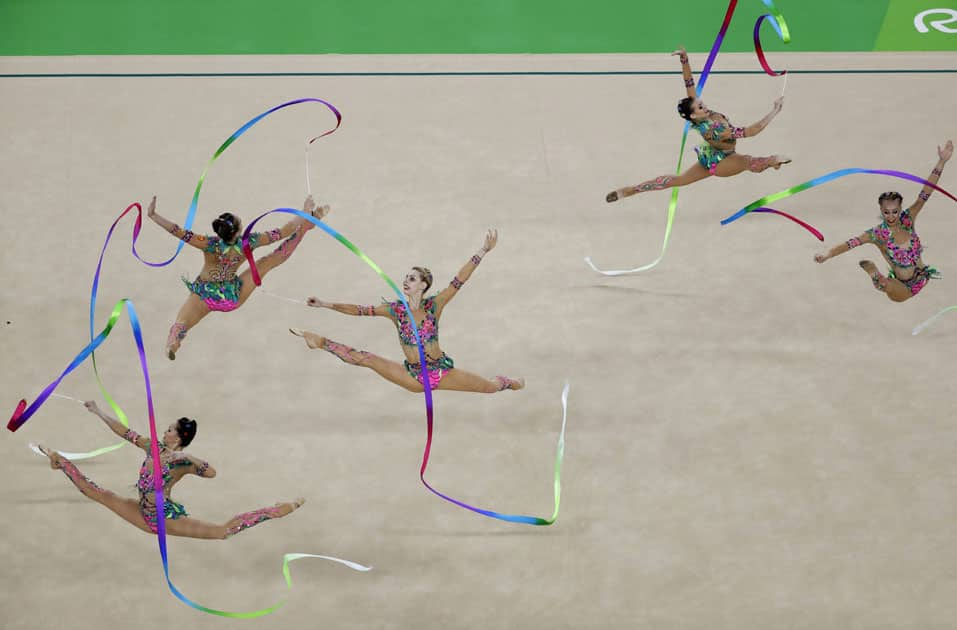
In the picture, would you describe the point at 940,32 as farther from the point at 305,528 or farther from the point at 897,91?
the point at 305,528

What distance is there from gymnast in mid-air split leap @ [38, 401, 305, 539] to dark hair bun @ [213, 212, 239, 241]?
1.19 meters

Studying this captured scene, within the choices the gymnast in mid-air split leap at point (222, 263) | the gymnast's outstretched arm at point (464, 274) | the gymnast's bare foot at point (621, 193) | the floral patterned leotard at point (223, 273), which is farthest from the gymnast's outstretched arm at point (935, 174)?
the floral patterned leotard at point (223, 273)

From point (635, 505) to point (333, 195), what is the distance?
127 inches

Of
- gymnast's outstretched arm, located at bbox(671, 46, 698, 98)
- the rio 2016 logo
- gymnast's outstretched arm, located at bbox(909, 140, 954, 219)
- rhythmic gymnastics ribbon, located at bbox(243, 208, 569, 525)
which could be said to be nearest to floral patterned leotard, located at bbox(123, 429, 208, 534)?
rhythmic gymnastics ribbon, located at bbox(243, 208, 569, 525)

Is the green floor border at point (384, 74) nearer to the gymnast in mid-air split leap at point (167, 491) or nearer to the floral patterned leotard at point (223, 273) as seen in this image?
Result: the floral patterned leotard at point (223, 273)

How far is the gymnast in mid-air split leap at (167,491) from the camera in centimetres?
591

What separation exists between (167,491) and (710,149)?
376 centimetres

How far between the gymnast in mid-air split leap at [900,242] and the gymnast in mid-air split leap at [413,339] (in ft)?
7.53

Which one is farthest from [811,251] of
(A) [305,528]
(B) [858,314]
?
(A) [305,528]

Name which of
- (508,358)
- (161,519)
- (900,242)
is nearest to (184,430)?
(161,519)

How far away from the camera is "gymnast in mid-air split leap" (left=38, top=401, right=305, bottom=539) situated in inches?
233

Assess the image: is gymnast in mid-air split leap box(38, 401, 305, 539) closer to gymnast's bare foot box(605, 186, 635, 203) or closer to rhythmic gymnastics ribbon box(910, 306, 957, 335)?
gymnast's bare foot box(605, 186, 635, 203)

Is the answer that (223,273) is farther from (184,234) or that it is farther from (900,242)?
(900,242)

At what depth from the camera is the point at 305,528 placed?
6281 millimetres
